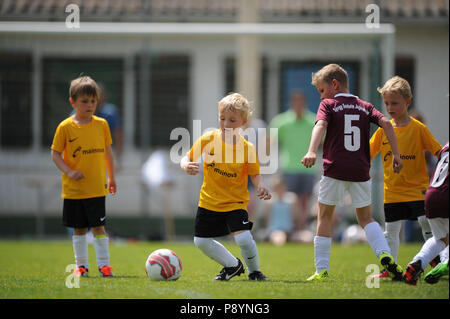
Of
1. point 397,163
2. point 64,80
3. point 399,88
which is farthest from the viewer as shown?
point 64,80

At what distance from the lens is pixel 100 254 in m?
5.86

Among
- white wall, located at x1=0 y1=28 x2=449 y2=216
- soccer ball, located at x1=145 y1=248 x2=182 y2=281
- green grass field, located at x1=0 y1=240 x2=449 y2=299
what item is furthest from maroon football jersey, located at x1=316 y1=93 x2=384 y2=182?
white wall, located at x1=0 y1=28 x2=449 y2=216

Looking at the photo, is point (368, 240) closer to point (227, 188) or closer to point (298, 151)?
point (227, 188)

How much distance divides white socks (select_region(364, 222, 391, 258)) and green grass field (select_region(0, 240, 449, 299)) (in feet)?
0.78

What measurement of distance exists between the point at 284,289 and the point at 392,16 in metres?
8.99

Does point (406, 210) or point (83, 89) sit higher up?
point (83, 89)

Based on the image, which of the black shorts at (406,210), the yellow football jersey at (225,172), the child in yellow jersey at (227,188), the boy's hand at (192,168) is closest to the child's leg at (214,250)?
the child in yellow jersey at (227,188)

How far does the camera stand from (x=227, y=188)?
5355 millimetres

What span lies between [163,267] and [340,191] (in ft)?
4.90

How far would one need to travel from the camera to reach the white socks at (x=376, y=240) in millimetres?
5140

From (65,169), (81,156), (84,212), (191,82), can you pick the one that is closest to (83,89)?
(81,156)

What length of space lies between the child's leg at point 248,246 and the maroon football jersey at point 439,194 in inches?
53.2
